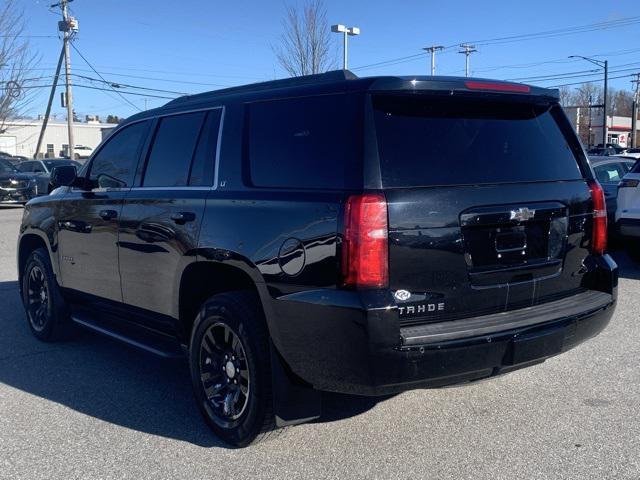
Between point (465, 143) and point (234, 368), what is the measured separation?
183 centimetres

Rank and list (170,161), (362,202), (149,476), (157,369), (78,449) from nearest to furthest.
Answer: (362,202) → (149,476) → (78,449) → (170,161) → (157,369)

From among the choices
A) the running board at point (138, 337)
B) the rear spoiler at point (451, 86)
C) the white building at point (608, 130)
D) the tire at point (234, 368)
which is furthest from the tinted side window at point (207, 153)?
the white building at point (608, 130)

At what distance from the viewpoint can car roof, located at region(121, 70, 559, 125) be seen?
3.37 meters

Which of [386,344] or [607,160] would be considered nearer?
[386,344]

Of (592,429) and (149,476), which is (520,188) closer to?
(592,429)

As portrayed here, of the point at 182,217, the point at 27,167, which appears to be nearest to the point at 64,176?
the point at 182,217

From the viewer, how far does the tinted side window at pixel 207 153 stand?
4168 millimetres

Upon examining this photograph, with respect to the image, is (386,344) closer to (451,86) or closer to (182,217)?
(451,86)

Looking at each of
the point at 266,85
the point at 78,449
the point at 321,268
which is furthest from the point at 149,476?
the point at 266,85

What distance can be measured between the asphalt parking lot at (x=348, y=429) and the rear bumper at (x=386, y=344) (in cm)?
56

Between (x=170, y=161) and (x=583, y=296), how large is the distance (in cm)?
280

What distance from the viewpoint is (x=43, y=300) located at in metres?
6.12

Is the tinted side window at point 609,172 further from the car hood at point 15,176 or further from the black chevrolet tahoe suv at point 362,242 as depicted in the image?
the car hood at point 15,176

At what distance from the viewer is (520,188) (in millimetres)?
3615
